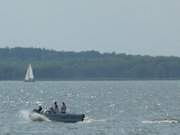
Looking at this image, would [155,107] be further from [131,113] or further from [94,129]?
[94,129]

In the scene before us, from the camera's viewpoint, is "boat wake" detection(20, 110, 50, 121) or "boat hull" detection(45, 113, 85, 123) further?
"boat wake" detection(20, 110, 50, 121)

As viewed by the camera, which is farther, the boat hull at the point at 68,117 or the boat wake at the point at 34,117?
the boat wake at the point at 34,117

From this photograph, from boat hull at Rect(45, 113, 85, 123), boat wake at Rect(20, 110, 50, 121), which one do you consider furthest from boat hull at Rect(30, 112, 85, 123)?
boat wake at Rect(20, 110, 50, 121)

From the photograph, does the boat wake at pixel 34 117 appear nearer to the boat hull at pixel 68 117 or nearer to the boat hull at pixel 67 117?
the boat hull at pixel 67 117

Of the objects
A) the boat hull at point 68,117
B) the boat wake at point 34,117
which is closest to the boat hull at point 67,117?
the boat hull at point 68,117

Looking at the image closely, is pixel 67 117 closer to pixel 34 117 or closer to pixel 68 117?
pixel 68 117

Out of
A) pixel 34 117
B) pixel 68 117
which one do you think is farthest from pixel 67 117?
pixel 34 117

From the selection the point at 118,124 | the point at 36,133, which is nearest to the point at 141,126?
the point at 118,124

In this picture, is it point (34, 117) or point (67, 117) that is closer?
point (67, 117)

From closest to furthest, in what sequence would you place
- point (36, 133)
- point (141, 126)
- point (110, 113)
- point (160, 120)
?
point (36, 133), point (141, 126), point (160, 120), point (110, 113)

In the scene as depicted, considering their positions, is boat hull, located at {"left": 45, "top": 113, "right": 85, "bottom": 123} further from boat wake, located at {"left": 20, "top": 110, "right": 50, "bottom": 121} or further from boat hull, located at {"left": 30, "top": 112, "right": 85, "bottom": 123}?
boat wake, located at {"left": 20, "top": 110, "right": 50, "bottom": 121}

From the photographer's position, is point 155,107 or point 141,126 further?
point 155,107

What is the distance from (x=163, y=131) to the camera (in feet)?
236

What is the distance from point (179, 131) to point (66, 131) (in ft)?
25.3
